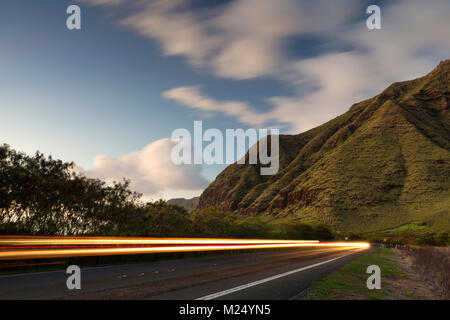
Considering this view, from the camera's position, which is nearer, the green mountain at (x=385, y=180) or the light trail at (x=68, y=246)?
the light trail at (x=68, y=246)

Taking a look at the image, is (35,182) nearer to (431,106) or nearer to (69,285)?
(69,285)

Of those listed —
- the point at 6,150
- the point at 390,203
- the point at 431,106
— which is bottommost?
the point at 390,203

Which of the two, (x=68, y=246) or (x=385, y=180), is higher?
(x=385, y=180)

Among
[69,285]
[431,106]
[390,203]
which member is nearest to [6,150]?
[69,285]

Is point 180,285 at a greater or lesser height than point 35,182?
lesser

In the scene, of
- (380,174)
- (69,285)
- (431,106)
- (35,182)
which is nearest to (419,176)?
(380,174)

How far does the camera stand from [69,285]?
11.2 meters

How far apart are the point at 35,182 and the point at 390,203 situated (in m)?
129

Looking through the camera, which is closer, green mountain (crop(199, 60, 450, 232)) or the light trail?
the light trail

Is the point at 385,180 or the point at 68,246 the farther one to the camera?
the point at 385,180

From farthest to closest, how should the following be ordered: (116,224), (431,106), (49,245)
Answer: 1. (431,106)
2. (116,224)
3. (49,245)
